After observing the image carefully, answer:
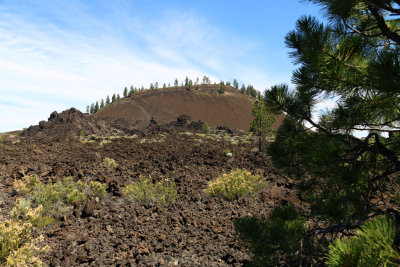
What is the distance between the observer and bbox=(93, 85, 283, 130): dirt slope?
57.3 metres

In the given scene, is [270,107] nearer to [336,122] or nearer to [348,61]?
[336,122]

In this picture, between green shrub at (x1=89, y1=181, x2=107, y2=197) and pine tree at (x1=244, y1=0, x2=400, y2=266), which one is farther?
green shrub at (x1=89, y1=181, x2=107, y2=197)

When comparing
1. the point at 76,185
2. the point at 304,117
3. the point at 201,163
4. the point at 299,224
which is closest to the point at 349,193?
the point at 299,224

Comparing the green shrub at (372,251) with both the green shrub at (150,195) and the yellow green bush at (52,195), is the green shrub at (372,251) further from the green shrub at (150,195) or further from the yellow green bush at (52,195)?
the yellow green bush at (52,195)

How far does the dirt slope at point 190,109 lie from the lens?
5731cm

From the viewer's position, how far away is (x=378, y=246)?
1.28m

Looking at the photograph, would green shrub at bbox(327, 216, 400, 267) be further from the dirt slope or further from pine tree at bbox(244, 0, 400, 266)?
the dirt slope

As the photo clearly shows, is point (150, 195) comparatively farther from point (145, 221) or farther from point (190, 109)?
point (190, 109)

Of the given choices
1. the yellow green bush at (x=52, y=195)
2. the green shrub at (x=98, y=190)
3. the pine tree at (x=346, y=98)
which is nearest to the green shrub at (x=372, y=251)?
the pine tree at (x=346, y=98)

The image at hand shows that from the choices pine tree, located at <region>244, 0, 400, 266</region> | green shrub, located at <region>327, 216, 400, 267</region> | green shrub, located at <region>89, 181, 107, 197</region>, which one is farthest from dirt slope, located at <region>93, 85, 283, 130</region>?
green shrub, located at <region>327, 216, 400, 267</region>

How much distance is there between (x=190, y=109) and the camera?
64250mm

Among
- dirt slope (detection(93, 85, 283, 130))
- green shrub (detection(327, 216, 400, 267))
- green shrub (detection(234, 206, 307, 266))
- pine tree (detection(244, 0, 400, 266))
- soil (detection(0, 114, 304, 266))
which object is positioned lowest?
soil (detection(0, 114, 304, 266))

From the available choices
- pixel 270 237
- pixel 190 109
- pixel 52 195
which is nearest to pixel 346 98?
pixel 270 237

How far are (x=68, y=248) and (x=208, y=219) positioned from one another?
2.83 metres
